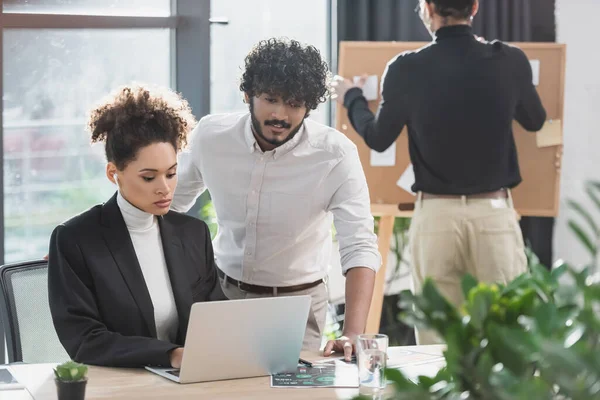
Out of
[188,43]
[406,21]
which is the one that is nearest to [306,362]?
[188,43]

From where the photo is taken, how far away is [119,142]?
2318mm

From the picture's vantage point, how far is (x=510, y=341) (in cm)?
99

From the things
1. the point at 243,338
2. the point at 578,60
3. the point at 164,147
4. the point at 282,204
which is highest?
the point at 578,60

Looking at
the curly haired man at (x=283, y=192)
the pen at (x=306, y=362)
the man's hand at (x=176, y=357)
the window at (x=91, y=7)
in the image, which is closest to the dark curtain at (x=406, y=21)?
the window at (x=91, y=7)

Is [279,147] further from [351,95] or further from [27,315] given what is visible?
[351,95]

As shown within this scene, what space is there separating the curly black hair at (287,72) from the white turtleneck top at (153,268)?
0.45 metres

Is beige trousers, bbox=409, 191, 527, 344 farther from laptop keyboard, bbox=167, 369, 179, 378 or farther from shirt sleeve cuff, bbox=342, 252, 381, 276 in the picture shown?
laptop keyboard, bbox=167, 369, 179, 378

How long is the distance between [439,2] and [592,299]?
246 cm

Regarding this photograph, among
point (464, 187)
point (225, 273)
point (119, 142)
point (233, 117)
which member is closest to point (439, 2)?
point (464, 187)

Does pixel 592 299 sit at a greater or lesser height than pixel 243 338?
greater

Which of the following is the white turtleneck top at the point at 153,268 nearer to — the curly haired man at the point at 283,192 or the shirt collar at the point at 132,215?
the shirt collar at the point at 132,215

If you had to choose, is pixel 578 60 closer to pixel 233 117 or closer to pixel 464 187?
pixel 464 187

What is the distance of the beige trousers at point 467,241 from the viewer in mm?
3428

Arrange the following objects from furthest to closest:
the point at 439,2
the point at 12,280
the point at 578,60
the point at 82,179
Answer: the point at 578,60 → the point at 82,179 → the point at 439,2 → the point at 12,280
